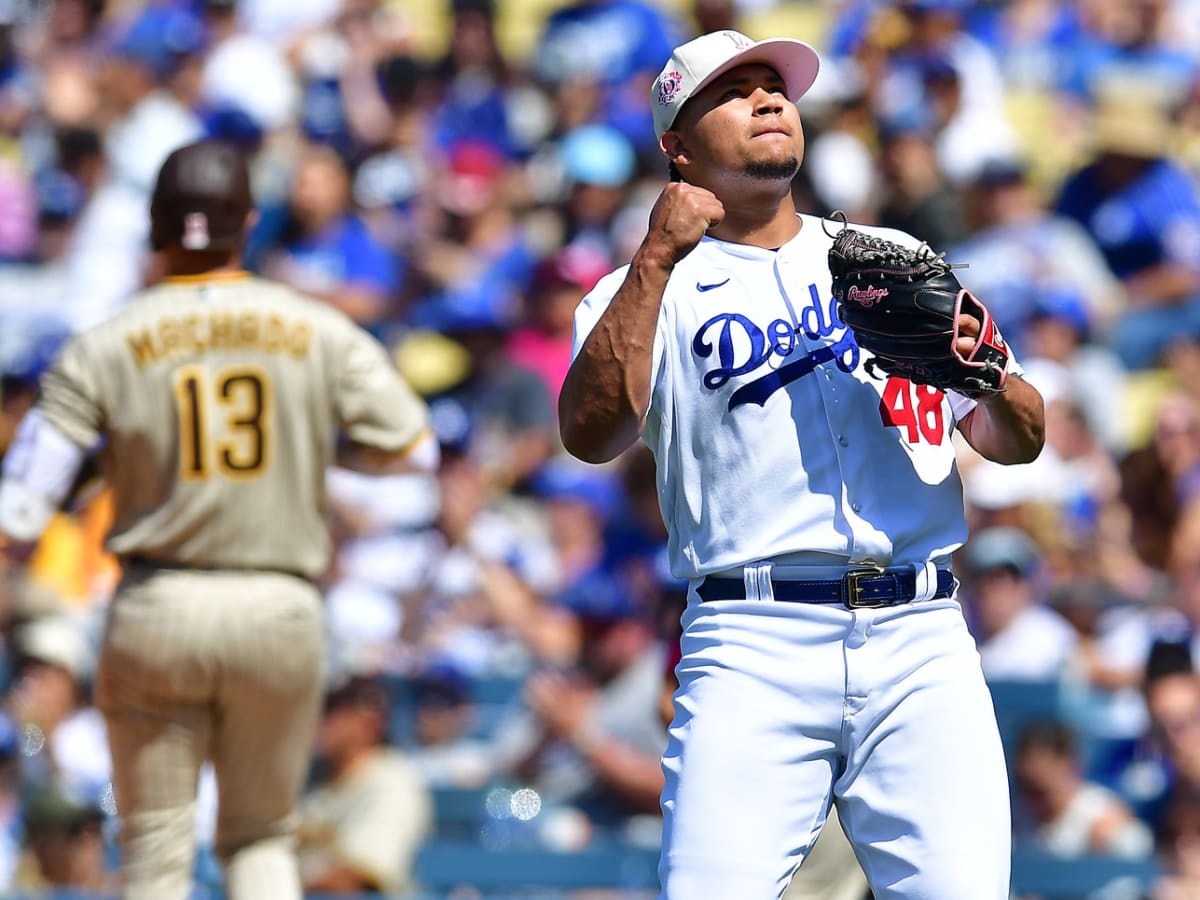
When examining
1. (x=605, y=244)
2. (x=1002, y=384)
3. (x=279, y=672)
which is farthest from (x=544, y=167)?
(x=1002, y=384)

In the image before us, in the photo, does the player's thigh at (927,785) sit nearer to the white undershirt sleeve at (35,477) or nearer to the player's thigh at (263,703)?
the player's thigh at (263,703)

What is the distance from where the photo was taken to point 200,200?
4945 mm

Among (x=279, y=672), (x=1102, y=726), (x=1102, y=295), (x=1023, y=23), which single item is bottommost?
(x=1102, y=726)

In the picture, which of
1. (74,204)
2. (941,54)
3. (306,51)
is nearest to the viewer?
(941,54)

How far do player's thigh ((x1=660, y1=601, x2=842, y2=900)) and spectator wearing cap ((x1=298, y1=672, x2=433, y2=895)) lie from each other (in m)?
3.32

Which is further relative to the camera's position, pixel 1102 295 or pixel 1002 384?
pixel 1102 295

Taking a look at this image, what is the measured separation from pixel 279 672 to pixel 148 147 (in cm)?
682

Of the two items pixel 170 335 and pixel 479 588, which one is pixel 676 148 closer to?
pixel 170 335

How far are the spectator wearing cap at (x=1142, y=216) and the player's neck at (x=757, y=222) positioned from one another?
550 centimetres

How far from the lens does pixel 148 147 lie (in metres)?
11.0

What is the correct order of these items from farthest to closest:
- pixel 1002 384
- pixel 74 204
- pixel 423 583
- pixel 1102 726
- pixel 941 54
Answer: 1. pixel 74 204
2. pixel 941 54
3. pixel 423 583
4. pixel 1102 726
5. pixel 1002 384

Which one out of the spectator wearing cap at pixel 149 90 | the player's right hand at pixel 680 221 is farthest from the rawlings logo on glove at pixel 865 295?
the spectator wearing cap at pixel 149 90

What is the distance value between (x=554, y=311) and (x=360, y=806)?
312cm

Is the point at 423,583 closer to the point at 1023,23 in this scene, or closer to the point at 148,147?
the point at 148,147
